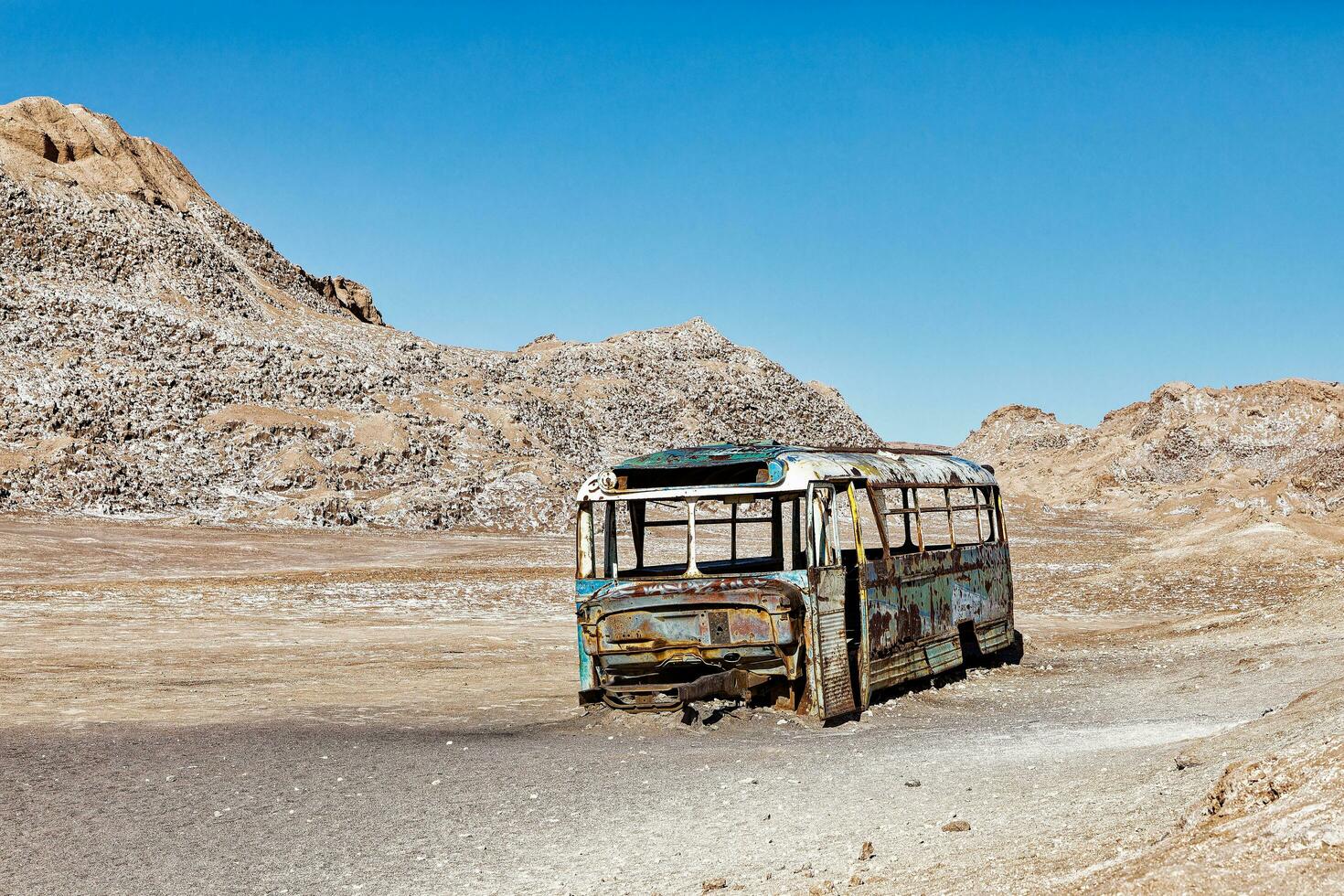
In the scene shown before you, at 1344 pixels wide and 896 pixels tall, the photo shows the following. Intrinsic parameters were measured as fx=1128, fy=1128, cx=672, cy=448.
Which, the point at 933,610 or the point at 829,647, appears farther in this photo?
the point at 933,610

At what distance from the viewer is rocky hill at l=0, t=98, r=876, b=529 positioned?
57.5 meters

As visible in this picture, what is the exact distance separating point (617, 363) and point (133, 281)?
122 ft

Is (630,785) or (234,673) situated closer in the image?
(630,785)

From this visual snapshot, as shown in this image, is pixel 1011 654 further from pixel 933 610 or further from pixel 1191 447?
pixel 1191 447

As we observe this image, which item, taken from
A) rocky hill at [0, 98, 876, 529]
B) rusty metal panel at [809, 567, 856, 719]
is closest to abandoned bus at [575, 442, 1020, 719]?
rusty metal panel at [809, 567, 856, 719]

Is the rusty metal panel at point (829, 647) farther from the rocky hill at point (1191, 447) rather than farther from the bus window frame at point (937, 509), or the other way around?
the rocky hill at point (1191, 447)

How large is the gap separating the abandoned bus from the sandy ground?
450 mm

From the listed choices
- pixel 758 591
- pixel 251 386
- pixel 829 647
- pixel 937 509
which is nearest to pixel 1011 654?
pixel 937 509

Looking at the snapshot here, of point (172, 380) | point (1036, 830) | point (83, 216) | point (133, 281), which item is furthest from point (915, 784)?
point (83, 216)

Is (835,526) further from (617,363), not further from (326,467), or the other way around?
(617,363)

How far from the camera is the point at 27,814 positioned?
345 inches

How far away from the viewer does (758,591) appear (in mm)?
11312

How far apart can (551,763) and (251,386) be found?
63064 millimetres

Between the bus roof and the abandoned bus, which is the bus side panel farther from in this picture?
the bus roof
